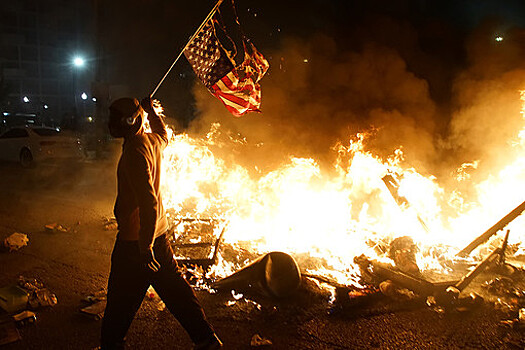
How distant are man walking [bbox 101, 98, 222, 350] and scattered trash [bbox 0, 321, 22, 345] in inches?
49.4

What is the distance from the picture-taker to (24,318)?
383 centimetres

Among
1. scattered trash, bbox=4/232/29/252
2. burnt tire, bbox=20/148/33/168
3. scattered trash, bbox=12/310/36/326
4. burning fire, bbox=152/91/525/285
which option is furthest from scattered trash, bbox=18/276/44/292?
burnt tire, bbox=20/148/33/168

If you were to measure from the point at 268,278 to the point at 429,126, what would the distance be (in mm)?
7111

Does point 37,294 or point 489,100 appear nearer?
point 37,294

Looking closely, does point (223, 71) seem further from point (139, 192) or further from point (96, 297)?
point (96, 297)

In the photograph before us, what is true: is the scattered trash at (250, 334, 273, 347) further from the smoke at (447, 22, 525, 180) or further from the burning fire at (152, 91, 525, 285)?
the smoke at (447, 22, 525, 180)

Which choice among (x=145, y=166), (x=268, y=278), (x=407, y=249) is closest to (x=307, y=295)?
(x=268, y=278)

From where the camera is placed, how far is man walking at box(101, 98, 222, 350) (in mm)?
2826

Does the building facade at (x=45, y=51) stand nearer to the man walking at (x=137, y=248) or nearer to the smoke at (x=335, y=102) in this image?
the smoke at (x=335, y=102)

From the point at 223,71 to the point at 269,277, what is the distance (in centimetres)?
330

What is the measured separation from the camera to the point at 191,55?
222 inches

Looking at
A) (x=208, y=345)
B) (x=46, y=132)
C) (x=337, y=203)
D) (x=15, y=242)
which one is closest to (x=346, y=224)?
(x=337, y=203)

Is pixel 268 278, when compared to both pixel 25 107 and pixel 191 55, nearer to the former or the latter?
pixel 191 55

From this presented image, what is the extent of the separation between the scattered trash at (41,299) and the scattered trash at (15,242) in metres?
1.97
